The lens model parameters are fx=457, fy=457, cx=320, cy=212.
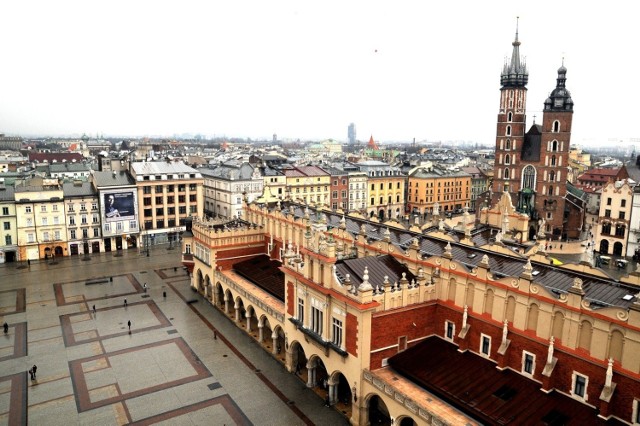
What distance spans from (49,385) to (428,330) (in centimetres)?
3646

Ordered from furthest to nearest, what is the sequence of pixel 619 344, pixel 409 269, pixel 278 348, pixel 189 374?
1. pixel 278 348
2. pixel 189 374
3. pixel 409 269
4. pixel 619 344

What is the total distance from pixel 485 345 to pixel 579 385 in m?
7.09

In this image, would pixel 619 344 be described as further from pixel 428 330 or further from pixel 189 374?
pixel 189 374

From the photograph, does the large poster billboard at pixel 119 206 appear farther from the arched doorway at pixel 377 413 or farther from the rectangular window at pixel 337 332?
the arched doorway at pixel 377 413

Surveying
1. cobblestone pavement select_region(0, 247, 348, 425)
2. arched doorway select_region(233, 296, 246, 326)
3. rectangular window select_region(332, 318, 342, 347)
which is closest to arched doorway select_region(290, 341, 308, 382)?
cobblestone pavement select_region(0, 247, 348, 425)

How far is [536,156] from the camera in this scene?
11119 cm

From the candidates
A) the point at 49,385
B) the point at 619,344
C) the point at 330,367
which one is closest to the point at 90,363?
the point at 49,385

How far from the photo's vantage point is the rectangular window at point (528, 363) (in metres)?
31.5

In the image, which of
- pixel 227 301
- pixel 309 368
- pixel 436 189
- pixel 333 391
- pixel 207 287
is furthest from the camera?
pixel 436 189

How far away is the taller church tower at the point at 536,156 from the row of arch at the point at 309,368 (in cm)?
7660

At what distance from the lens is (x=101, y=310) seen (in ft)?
209

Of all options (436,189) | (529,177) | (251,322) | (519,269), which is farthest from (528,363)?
(436,189)

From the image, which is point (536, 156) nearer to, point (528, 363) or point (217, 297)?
point (217, 297)

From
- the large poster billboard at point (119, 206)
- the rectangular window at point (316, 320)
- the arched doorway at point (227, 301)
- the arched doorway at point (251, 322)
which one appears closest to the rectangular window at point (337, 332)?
the rectangular window at point (316, 320)
